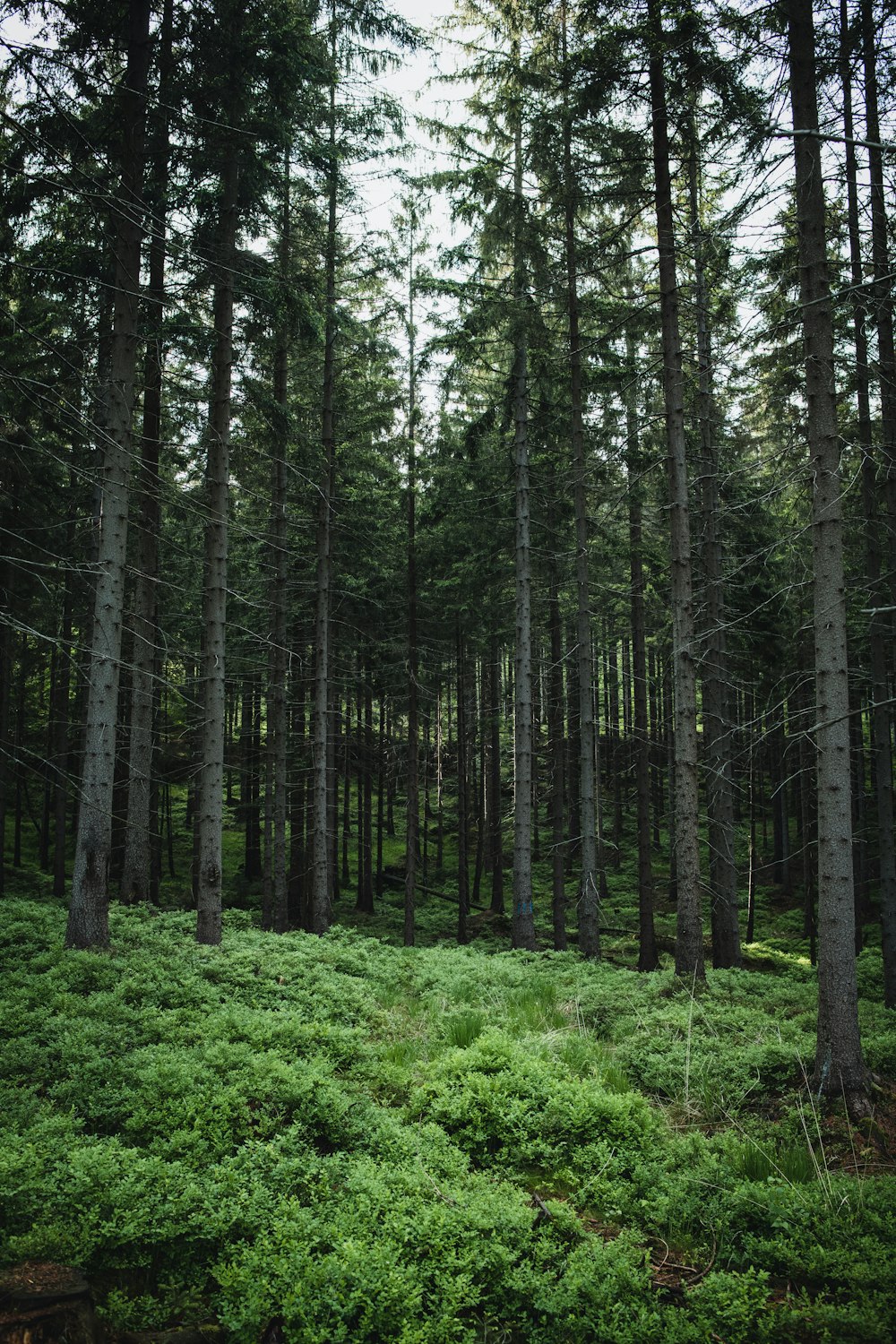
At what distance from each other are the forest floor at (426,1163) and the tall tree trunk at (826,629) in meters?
0.64

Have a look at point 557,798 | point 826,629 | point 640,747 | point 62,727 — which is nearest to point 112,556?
point 826,629

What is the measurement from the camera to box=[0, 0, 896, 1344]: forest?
4.34m

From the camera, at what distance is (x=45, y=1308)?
11.5ft

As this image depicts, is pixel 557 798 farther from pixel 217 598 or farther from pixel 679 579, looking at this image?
pixel 217 598

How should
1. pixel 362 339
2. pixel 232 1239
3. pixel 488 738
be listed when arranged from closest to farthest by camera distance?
1. pixel 232 1239
2. pixel 362 339
3. pixel 488 738

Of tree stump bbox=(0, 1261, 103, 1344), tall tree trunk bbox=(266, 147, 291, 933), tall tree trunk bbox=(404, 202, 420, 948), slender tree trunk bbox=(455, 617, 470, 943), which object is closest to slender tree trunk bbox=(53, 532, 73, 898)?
tall tree trunk bbox=(266, 147, 291, 933)

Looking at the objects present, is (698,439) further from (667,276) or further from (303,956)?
(303,956)

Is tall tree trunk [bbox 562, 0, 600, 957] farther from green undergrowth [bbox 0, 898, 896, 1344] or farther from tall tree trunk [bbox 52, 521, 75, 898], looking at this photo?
tall tree trunk [bbox 52, 521, 75, 898]

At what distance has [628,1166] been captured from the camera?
218 inches

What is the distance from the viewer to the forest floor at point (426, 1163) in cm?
394

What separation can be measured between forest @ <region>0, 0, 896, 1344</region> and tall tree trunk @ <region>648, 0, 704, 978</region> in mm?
82

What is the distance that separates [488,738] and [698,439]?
1741 centimetres

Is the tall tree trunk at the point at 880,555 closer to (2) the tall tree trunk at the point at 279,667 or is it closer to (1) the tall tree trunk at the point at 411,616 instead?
(1) the tall tree trunk at the point at 411,616

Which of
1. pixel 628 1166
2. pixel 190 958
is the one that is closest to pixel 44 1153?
pixel 628 1166
